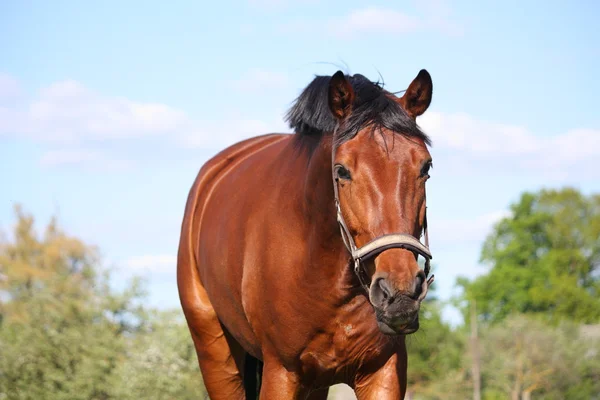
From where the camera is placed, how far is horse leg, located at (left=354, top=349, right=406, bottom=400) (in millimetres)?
4875

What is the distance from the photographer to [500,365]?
57.5 metres

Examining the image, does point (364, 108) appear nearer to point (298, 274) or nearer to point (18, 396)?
point (298, 274)

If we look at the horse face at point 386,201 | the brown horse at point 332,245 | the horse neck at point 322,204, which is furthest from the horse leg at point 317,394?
the horse face at point 386,201

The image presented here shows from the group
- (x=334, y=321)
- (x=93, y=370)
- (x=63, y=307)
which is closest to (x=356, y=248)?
(x=334, y=321)

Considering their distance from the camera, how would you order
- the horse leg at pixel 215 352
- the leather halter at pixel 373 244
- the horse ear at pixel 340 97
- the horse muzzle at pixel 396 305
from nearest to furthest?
1. the horse muzzle at pixel 396 305
2. the leather halter at pixel 373 244
3. the horse ear at pixel 340 97
4. the horse leg at pixel 215 352

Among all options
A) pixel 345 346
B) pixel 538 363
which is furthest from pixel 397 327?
pixel 538 363

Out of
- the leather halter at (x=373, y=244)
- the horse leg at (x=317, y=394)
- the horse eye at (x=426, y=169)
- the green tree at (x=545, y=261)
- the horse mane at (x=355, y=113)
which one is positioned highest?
the green tree at (x=545, y=261)

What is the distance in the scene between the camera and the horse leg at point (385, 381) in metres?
4.88

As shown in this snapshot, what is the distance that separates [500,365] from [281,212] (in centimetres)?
5516

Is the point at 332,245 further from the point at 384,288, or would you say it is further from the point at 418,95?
the point at 418,95

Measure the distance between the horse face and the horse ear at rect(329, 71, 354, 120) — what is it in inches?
0.6

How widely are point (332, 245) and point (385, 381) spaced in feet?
2.76

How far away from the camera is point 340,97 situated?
180 inches

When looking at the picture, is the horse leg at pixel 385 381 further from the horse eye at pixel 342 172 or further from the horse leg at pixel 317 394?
the horse eye at pixel 342 172
